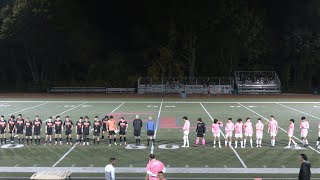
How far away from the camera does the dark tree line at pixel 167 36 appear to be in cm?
6756

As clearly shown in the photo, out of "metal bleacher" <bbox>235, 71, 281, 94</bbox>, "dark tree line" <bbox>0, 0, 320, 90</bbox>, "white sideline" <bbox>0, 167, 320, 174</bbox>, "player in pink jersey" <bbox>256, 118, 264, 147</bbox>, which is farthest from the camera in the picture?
"dark tree line" <bbox>0, 0, 320, 90</bbox>

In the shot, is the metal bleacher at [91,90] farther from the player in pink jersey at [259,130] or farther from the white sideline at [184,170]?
the white sideline at [184,170]

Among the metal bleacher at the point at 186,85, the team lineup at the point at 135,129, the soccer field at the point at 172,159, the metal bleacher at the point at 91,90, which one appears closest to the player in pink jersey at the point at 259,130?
the team lineup at the point at 135,129

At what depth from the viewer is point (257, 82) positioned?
63438mm

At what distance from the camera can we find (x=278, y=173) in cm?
1536

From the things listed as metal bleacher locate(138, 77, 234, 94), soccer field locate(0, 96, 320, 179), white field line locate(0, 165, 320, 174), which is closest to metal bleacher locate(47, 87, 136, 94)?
metal bleacher locate(138, 77, 234, 94)

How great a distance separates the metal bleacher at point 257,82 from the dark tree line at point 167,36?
4.01 meters

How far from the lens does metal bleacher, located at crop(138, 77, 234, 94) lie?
61.7 meters

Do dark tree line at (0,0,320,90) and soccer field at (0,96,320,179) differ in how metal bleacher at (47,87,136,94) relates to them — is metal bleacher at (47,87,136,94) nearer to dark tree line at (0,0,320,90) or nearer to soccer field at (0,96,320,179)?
dark tree line at (0,0,320,90)

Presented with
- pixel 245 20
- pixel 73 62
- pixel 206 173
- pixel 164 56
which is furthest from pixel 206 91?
pixel 206 173

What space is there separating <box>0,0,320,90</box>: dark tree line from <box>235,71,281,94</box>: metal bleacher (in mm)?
4009

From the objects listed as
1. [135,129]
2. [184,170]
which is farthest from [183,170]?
[135,129]

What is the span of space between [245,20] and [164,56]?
44.1 feet

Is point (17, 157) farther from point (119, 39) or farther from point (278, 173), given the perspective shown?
point (119, 39)
